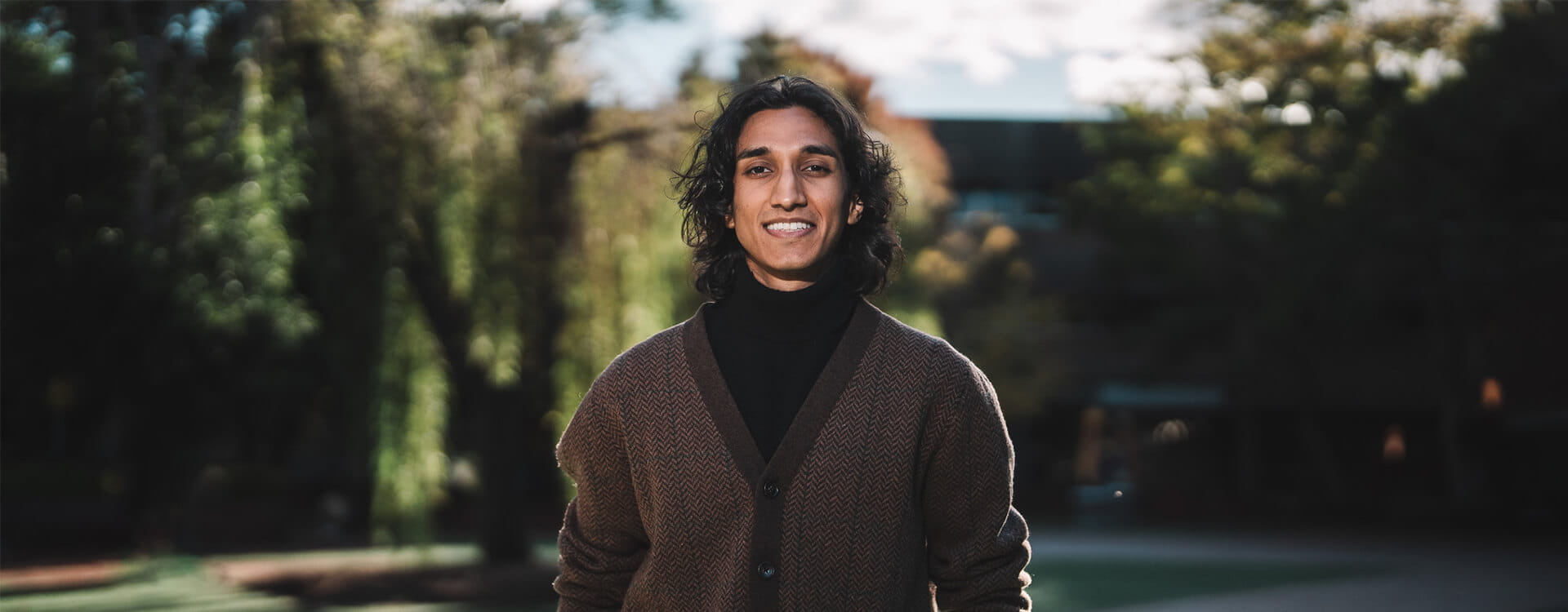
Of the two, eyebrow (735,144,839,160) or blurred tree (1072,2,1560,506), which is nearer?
eyebrow (735,144,839,160)

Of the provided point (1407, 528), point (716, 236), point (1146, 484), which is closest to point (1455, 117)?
point (1407, 528)

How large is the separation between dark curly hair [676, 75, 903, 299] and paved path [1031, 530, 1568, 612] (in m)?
11.3

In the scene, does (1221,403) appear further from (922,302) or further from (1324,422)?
(922,302)

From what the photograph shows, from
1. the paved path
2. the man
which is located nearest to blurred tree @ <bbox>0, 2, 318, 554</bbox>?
the paved path

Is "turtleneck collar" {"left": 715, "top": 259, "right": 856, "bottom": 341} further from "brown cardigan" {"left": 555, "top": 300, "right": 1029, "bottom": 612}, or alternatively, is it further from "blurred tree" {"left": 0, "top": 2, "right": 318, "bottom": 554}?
"blurred tree" {"left": 0, "top": 2, "right": 318, "bottom": 554}

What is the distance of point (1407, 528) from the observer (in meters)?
26.4

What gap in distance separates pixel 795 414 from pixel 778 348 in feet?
0.37

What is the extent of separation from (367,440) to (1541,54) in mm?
16830

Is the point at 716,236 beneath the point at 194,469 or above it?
beneath

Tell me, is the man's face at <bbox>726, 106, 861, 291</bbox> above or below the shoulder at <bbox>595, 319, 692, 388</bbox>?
above

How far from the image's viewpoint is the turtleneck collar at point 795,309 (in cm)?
239

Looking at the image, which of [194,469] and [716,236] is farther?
[194,469]

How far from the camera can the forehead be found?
7.94 ft

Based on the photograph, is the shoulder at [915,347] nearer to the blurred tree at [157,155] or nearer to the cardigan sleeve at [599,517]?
the cardigan sleeve at [599,517]
